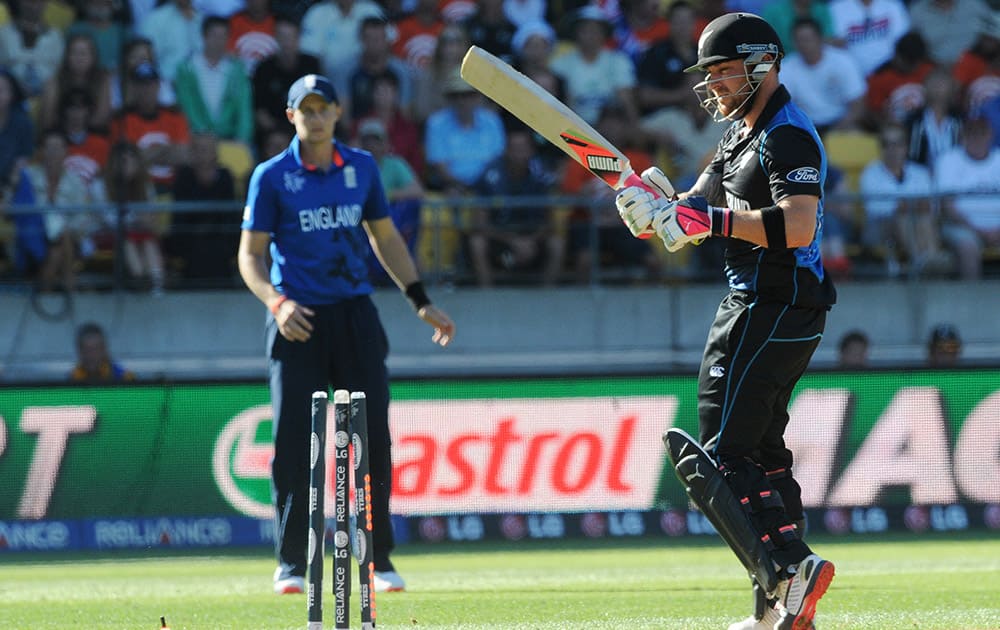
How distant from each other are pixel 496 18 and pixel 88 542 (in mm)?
6746

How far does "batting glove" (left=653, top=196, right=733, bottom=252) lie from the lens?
5.12m

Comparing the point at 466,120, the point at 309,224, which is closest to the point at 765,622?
the point at 309,224

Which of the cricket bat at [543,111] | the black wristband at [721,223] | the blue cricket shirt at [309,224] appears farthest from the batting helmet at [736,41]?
the blue cricket shirt at [309,224]

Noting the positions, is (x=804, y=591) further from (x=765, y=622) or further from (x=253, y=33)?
(x=253, y=33)

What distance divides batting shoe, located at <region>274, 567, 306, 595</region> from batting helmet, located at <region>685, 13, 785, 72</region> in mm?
3173

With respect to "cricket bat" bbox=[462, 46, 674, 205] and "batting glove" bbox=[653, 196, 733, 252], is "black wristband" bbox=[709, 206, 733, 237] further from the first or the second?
"cricket bat" bbox=[462, 46, 674, 205]

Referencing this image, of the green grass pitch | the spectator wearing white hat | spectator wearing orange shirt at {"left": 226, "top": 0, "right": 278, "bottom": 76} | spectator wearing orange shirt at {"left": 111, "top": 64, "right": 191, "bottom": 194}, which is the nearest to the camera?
the green grass pitch

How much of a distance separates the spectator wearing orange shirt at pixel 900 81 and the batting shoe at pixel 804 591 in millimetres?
10317

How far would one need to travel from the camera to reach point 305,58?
1428cm

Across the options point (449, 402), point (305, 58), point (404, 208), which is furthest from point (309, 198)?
point (305, 58)

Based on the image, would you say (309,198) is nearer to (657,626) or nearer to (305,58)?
(657,626)

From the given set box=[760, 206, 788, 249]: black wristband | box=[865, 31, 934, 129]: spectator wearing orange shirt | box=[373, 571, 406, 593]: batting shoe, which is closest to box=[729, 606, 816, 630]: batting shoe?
box=[760, 206, 788, 249]: black wristband

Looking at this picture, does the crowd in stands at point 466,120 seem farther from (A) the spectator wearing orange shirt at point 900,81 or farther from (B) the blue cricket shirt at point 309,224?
(B) the blue cricket shirt at point 309,224

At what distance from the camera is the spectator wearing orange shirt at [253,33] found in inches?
580
